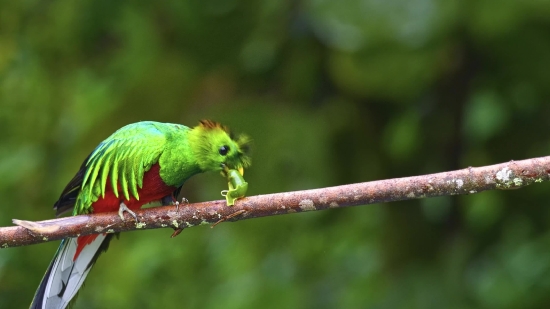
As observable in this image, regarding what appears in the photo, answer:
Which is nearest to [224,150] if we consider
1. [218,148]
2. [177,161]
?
[218,148]

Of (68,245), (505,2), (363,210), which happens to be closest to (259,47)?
(363,210)

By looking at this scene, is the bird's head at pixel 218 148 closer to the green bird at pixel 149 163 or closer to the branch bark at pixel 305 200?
the green bird at pixel 149 163

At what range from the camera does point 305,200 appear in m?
1.78

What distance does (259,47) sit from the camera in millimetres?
3113

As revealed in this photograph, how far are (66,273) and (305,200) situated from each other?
1.03 metres

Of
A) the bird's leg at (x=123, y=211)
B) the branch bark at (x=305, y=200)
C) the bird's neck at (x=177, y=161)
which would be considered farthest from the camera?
the bird's neck at (x=177, y=161)

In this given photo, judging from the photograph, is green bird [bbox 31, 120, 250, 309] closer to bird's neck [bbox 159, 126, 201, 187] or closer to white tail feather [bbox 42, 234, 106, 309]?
bird's neck [bbox 159, 126, 201, 187]

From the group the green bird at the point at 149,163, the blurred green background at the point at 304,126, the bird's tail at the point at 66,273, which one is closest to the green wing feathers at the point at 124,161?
the green bird at the point at 149,163

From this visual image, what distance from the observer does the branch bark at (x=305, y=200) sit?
1693 mm

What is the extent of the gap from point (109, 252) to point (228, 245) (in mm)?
576

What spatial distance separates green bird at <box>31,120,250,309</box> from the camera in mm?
2021

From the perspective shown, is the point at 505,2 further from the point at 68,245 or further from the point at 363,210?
the point at 68,245

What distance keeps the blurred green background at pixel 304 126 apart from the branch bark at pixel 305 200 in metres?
1.05

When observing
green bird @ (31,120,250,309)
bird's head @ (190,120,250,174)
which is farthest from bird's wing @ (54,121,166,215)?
bird's head @ (190,120,250,174)
